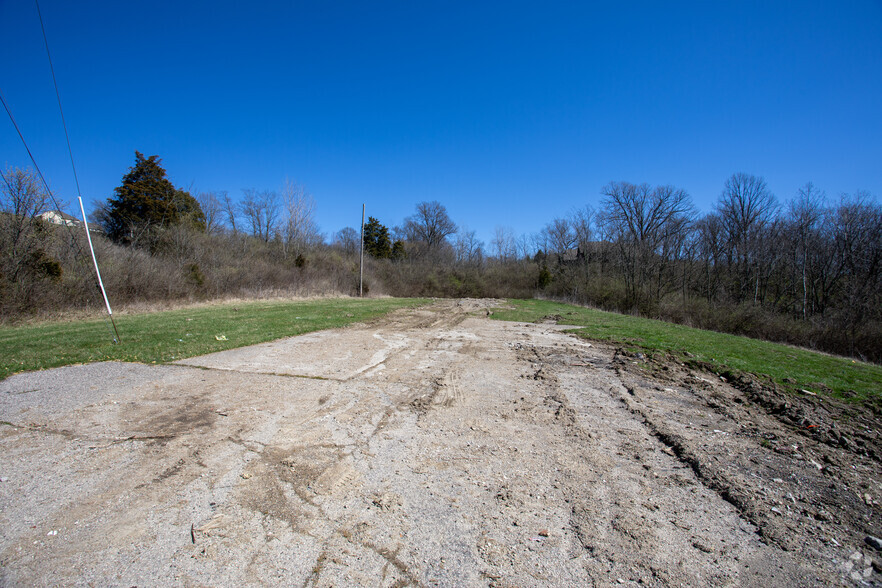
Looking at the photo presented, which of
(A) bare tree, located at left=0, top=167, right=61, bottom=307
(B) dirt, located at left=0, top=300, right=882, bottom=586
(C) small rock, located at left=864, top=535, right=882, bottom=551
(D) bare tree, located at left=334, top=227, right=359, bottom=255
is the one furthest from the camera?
(D) bare tree, located at left=334, top=227, right=359, bottom=255

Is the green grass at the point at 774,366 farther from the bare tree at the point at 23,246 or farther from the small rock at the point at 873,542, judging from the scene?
the bare tree at the point at 23,246

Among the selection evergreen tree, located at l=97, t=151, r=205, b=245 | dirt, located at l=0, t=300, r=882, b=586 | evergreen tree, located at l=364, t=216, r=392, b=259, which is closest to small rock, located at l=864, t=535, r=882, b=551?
dirt, located at l=0, t=300, r=882, b=586

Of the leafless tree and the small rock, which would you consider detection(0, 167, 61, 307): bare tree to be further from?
the leafless tree

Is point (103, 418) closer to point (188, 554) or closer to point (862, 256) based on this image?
point (188, 554)

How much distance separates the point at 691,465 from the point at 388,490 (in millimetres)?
2967

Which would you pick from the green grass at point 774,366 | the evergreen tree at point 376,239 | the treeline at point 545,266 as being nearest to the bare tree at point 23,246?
the treeline at point 545,266

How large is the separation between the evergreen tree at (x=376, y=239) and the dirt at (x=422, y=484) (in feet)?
140

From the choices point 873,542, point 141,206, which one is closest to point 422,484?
point 873,542

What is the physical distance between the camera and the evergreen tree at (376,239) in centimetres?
4806

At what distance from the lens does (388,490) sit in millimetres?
2953

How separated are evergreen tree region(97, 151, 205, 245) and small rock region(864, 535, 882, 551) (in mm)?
31619

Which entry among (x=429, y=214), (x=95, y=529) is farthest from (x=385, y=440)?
(x=429, y=214)

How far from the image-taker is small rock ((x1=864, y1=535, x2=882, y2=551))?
2.50m

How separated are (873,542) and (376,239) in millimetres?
48284
